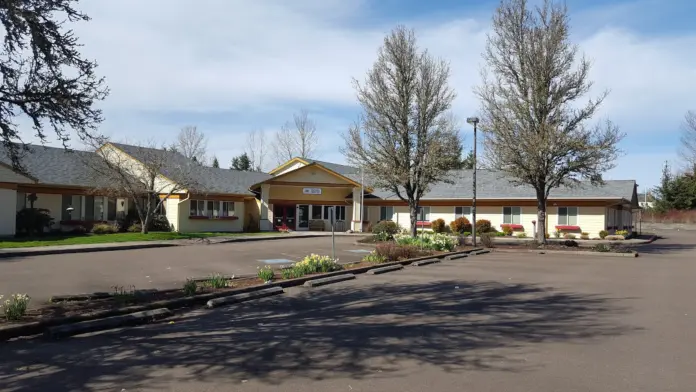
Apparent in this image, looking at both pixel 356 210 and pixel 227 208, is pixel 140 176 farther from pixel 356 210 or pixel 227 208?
pixel 356 210

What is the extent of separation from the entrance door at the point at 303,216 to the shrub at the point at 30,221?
1840cm

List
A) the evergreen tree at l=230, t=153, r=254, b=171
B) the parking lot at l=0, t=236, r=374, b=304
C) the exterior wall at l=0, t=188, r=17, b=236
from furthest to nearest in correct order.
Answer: the evergreen tree at l=230, t=153, r=254, b=171 → the exterior wall at l=0, t=188, r=17, b=236 → the parking lot at l=0, t=236, r=374, b=304

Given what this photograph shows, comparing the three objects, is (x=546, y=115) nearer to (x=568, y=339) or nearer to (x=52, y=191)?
(x=568, y=339)

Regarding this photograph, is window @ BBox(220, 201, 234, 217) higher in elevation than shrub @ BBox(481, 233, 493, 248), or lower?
higher

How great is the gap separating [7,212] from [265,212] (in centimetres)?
1757

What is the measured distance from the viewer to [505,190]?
133ft

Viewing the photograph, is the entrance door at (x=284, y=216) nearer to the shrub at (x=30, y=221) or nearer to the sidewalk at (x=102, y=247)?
the sidewalk at (x=102, y=247)

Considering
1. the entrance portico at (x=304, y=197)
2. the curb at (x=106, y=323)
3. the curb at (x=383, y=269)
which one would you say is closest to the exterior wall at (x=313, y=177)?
the entrance portico at (x=304, y=197)

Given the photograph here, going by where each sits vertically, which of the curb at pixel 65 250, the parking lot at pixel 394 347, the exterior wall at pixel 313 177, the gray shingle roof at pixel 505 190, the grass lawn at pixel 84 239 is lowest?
the parking lot at pixel 394 347

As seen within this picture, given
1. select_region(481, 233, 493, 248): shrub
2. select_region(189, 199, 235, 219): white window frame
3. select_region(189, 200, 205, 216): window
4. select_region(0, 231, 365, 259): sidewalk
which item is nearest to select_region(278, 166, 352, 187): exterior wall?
select_region(189, 199, 235, 219): white window frame

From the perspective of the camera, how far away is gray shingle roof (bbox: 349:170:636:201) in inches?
1483

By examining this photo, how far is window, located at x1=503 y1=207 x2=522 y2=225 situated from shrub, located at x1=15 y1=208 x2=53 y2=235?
98.9 feet

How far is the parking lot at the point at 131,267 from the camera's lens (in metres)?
12.9

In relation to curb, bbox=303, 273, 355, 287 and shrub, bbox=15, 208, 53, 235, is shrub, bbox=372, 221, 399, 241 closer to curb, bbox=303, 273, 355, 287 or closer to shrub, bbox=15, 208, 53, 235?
curb, bbox=303, 273, 355, 287
